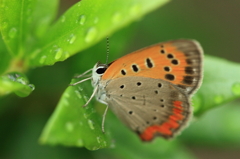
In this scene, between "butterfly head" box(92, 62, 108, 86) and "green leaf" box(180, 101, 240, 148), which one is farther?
"green leaf" box(180, 101, 240, 148)

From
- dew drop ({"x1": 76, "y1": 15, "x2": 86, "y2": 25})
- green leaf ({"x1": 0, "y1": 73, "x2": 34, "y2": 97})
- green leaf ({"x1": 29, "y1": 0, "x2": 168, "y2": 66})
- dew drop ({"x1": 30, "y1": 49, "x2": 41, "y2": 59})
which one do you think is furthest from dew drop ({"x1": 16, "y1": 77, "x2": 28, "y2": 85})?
dew drop ({"x1": 76, "y1": 15, "x2": 86, "y2": 25})

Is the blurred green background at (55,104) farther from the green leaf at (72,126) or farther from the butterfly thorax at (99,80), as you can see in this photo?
Answer: the green leaf at (72,126)

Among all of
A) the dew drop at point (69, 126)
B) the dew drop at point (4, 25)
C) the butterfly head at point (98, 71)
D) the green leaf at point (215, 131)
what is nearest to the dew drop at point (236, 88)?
the green leaf at point (215, 131)

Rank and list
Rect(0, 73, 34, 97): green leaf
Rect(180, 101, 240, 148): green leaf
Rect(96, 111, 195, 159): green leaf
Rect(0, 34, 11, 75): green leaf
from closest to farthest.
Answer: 1. Rect(0, 73, 34, 97): green leaf
2. Rect(0, 34, 11, 75): green leaf
3. Rect(96, 111, 195, 159): green leaf
4. Rect(180, 101, 240, 148): green leaf

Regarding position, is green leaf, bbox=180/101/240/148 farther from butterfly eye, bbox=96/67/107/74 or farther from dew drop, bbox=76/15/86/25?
dew drop, bbox=76/15/86/25

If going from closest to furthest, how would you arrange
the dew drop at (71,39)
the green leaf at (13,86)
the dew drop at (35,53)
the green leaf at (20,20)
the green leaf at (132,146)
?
the green leaf at (13,86) < the dew drop at (71,39) < the green leaf at (20,20) < the dew drop at (35,53) < the green leaf at (132,146)

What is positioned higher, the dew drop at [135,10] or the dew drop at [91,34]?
the dew drop at [91,34]

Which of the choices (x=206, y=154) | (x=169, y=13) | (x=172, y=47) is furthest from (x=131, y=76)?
(x=206, y=154)
